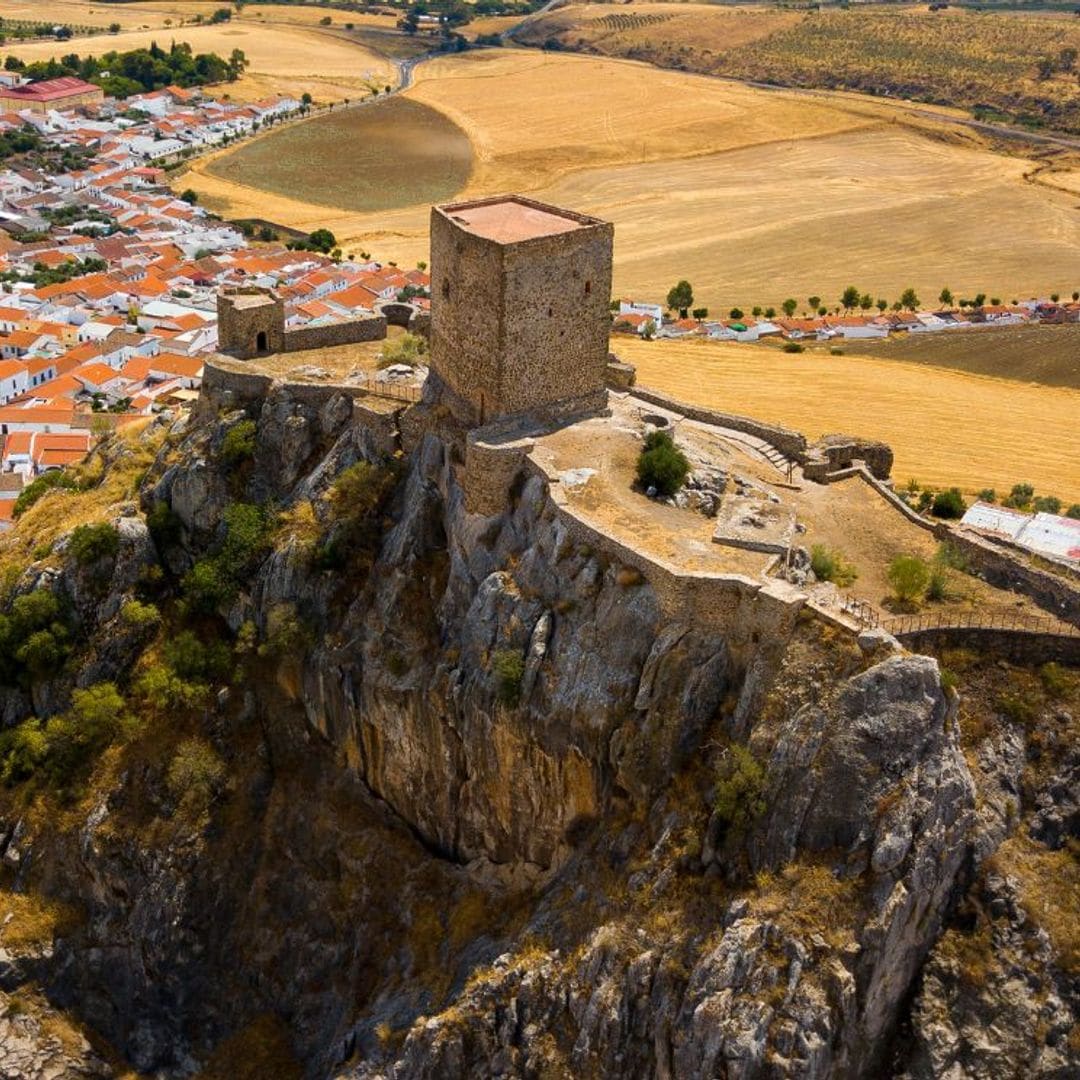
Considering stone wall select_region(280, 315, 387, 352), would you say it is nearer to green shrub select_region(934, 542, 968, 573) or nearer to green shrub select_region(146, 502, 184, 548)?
green shrub select_region(146, 502, 184, 548)

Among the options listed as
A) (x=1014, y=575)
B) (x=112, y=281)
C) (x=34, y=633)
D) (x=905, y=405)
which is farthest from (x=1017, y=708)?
(x=112, y=281)

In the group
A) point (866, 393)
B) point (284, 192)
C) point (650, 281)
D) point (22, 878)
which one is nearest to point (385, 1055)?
point (22, 878)

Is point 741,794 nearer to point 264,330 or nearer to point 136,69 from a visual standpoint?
point 264,330

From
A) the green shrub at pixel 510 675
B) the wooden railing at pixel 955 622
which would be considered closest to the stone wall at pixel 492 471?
the green shrub at pixel 510 675

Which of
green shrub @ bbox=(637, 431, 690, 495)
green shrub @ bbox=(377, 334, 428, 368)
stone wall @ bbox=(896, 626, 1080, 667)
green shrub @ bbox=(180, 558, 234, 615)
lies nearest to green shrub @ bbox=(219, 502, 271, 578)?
green shrub @ bbox=(180, 558, 234, 615)

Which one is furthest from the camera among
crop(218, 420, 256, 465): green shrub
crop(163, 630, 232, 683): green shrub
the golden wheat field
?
the golden wheat field
